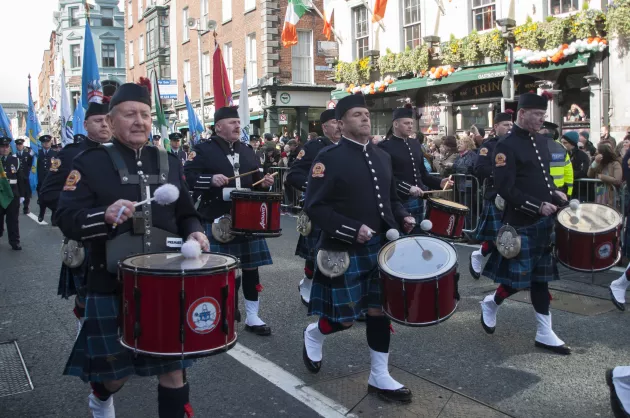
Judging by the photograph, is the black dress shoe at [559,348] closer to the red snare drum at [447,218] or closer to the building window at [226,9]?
the red snare drum at [447,218]

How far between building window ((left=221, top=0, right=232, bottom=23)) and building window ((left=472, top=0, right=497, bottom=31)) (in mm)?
16731

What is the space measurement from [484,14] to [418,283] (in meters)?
14.9

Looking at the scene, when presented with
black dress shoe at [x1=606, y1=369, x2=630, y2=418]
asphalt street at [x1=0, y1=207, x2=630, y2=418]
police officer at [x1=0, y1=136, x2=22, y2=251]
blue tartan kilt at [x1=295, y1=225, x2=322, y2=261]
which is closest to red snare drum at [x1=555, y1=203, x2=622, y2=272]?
asphalt street at [x1=0, y1=207, x2=630, y2=418]

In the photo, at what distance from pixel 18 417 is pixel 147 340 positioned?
1724 mm

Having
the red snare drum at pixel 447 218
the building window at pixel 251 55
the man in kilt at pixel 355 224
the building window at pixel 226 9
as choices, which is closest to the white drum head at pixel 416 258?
the man in kilt at pixel 355 224

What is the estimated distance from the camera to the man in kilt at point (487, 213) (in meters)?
7.70

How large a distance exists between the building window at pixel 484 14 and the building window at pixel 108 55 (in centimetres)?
5176

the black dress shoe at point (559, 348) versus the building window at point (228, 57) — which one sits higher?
the building window at point (228, 57)

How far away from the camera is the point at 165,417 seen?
10.8ft

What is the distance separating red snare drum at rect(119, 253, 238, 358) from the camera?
3.01 metres

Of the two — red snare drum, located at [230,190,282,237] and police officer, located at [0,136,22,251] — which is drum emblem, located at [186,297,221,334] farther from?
police officer, located at [0,136,22,251]

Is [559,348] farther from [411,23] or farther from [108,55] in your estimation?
[108,55]

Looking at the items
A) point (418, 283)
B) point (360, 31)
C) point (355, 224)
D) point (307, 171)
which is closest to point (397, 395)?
point (418, 283)

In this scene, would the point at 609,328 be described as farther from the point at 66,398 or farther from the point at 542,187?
the point at 66,398
